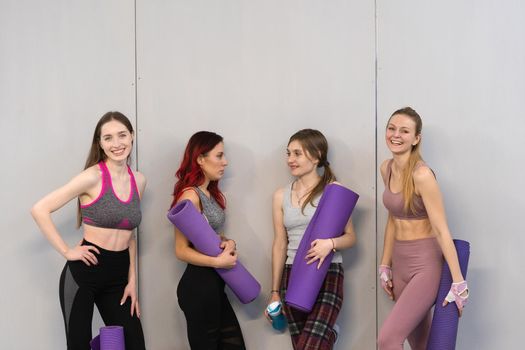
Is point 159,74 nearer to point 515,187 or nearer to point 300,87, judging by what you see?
point 300,87

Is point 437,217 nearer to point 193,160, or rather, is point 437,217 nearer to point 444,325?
point 444,325

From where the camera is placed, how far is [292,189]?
3.54m

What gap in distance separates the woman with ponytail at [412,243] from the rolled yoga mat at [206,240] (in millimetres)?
689

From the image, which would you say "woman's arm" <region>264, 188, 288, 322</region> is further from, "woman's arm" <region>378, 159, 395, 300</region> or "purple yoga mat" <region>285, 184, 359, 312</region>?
"woman's arm" <region>378, 159, 395, 300</region>

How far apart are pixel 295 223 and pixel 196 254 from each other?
21.1 inches

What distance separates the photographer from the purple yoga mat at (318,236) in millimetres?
3193

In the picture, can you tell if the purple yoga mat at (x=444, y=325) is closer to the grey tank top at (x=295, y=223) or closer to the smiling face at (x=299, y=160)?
the grey tank top at (x=295, y=223)

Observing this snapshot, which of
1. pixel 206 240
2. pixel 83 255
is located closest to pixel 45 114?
pixel 83 255

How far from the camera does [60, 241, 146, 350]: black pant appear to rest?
305cm

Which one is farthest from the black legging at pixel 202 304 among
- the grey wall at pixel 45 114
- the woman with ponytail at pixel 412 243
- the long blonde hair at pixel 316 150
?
the woman with ponytail at pixel 412 243

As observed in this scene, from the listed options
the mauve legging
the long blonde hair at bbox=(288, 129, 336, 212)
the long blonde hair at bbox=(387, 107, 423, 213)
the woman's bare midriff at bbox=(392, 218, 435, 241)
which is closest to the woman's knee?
the mauve legging

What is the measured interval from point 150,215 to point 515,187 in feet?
6.54

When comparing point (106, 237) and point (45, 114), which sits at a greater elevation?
point (45, 114)

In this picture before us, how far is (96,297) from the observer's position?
319cm
